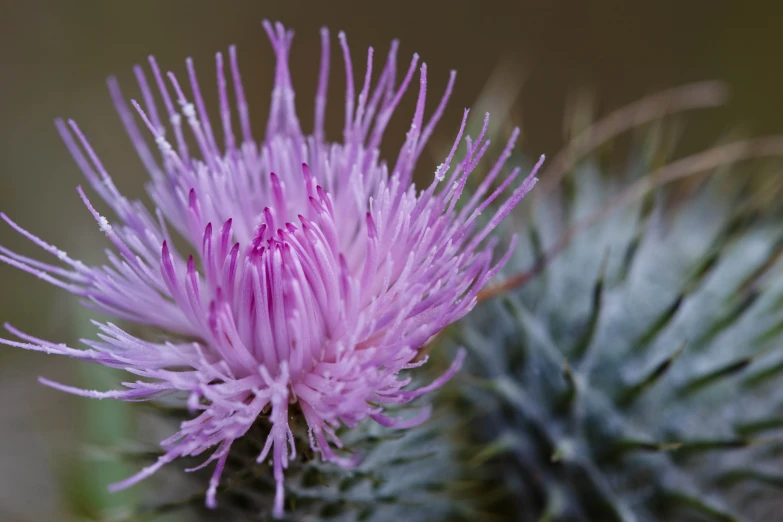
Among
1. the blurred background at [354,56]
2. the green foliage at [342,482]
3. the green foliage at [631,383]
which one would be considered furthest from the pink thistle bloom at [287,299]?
the blurred background at [354,56]

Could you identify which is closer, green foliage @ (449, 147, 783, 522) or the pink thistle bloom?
the pink thistle bloom

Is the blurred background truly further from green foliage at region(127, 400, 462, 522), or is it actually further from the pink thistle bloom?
the pink thistle bloom

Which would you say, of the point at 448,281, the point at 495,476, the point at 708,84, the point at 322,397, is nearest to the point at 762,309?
the point at 495,476

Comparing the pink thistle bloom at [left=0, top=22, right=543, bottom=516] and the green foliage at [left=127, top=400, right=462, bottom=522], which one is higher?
the pink thistle bloom at [left=0, top=22, right=543, bottom=516]

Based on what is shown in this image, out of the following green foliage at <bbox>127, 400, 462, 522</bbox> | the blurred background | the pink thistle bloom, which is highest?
the blurred background

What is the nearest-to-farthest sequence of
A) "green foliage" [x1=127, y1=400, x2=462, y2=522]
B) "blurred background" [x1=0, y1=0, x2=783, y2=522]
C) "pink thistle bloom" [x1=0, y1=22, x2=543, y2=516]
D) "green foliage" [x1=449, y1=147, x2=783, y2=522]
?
1. "pink thistle bloom" [x1=0, y1=22, x2=543, y2=516]
2. "green foliage" [x1=127, y1=400, x2=462, y2=522]
3. "green foliage" [x1=449, y1=147, x2=783, y2=522]
4. "blurred background" [x1=0, y1=0, x2=783, y2=522]

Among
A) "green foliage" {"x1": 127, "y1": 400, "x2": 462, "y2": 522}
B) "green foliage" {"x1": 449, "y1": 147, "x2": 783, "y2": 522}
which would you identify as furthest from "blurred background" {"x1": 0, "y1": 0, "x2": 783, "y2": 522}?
"green foliage" {"x1": 127, "y1": 400, "x2": 462, "y2": 522}

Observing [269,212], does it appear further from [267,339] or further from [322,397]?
[322,397]

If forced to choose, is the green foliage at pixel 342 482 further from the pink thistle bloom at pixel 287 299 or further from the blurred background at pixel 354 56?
the blurred background at pixel 354 56

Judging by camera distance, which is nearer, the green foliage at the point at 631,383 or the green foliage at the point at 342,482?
the green foliage at the point at 342,482
